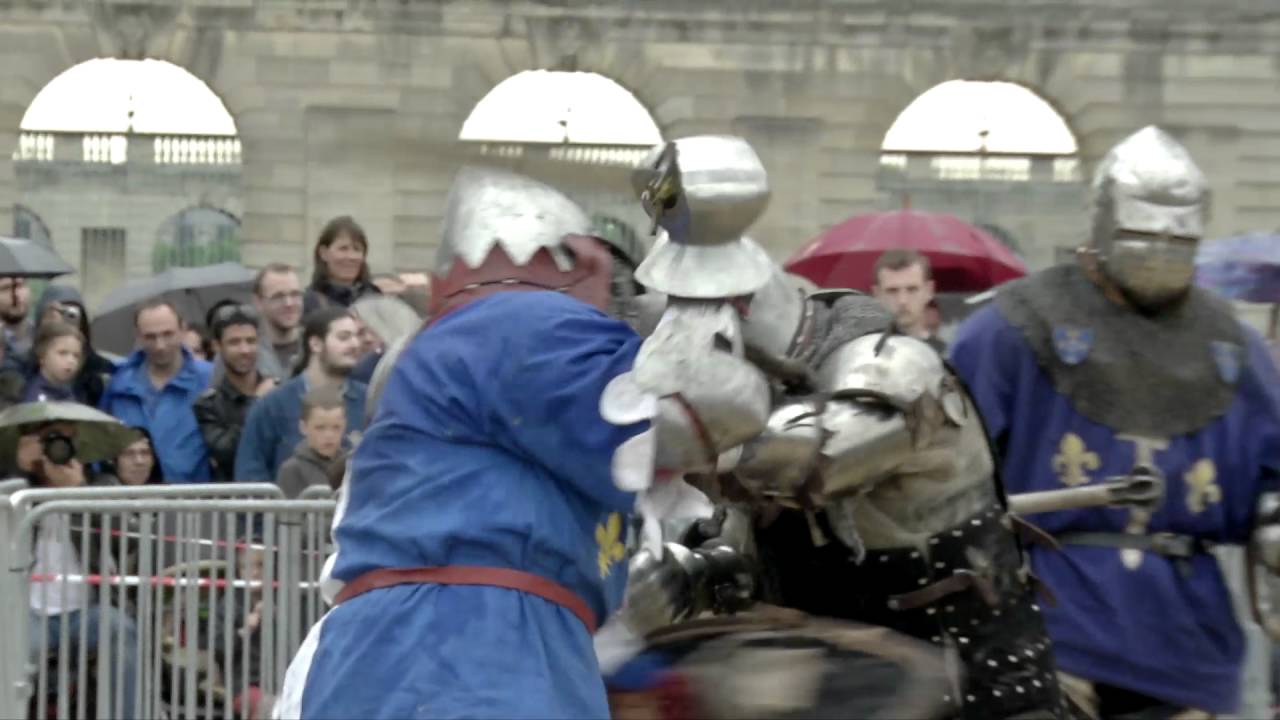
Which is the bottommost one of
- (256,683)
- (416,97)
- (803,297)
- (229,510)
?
(256,683)

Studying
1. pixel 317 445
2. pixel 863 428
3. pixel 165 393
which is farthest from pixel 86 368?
pixel 863 428

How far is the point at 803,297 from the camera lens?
5090 millimetres

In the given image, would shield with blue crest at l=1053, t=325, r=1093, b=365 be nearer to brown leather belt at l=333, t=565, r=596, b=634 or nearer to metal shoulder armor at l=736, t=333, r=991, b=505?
metal shoulder armor at l=736, t=333, r=991, b=505

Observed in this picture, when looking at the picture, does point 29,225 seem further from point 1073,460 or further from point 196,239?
point 1073,460

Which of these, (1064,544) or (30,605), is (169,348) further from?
(1064,544)

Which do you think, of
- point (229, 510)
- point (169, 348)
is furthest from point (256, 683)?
point (169, 348)

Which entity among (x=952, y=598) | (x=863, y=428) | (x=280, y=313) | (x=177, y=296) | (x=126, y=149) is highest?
(x=126, y=149)

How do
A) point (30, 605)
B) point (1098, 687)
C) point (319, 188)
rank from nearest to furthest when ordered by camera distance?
point (1098, 687) → point (30, 605) → point (319, 188)

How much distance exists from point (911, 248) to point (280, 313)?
2700 mm

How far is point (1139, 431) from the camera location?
5.88 m

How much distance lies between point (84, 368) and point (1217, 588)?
523 centimetres

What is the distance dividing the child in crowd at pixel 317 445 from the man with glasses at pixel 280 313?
1841 millimetres

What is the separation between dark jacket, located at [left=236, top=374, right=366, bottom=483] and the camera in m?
8.42

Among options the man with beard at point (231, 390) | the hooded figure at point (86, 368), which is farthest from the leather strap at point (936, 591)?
the hooded figure at point (86, 368)
